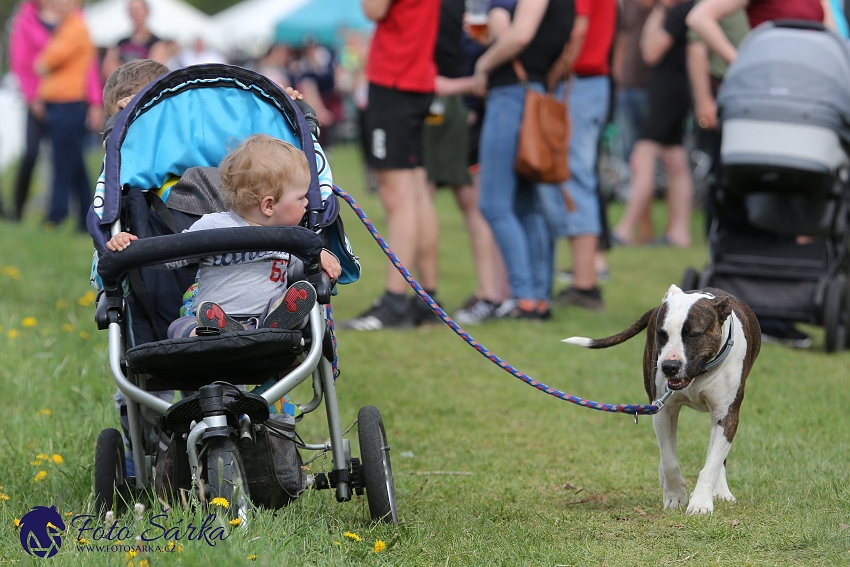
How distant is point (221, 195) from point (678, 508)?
1925 millimetres

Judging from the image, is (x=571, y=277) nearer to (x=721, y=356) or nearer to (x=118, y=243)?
(x=721, y=356)

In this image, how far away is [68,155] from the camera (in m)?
11.3

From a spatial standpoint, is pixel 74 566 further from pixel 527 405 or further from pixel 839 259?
pixel 839 259

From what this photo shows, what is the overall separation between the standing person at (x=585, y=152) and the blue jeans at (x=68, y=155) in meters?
5.19

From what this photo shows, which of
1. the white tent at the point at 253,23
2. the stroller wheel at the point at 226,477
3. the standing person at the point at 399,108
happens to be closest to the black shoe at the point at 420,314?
the standing person at the point at 399,108

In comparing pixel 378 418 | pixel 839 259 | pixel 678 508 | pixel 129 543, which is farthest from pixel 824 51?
pixel 129 543

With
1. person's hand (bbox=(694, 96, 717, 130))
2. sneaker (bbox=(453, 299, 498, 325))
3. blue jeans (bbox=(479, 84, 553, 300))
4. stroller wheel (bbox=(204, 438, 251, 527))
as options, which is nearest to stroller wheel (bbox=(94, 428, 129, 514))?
stroller wheel (bbox=(204, 438, 251, 527))

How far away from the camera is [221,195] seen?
3.97 meters

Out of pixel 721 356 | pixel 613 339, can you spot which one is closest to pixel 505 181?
pixel 613 339

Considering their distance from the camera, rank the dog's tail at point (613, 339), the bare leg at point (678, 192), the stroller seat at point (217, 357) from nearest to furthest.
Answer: the stroller seat at point (217, 357), the dog's tail at point (613, 339), the bare leg at point (678, 192)

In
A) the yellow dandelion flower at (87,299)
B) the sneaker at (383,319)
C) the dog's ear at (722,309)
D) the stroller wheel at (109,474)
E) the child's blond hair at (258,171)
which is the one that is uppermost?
the child's blond hair at (258,171)

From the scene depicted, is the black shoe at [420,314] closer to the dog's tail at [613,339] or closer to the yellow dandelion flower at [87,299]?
the yellow dandelion flower at [87,299]

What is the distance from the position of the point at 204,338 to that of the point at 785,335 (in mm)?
4862

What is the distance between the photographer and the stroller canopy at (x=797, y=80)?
6.38 metres
